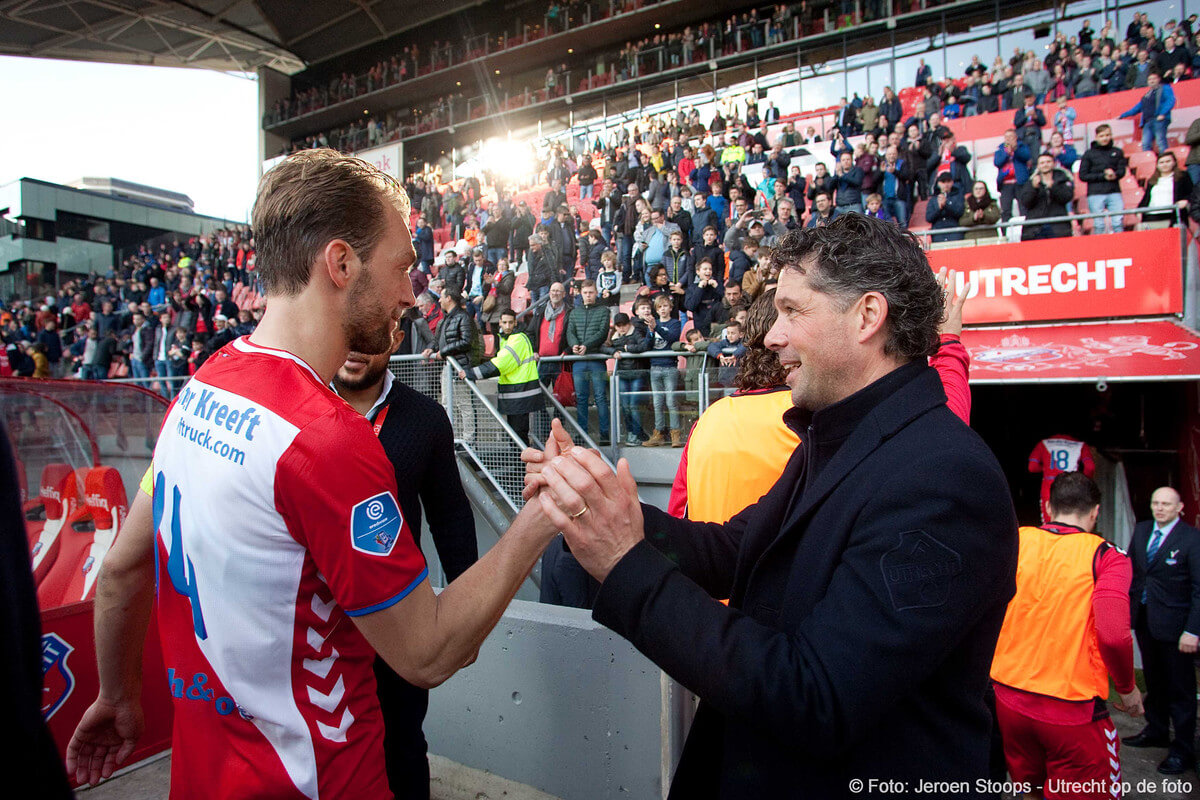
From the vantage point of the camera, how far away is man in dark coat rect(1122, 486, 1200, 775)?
4.54m

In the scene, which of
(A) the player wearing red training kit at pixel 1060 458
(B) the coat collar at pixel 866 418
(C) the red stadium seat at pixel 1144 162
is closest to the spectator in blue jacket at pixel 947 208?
(A) the player wearing red training kit at pixel 1060 458

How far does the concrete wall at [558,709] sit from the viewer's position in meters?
2.87

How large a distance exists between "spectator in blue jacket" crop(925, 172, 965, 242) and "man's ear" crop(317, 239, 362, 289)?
31.3 ft

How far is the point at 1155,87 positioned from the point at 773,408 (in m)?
13.0

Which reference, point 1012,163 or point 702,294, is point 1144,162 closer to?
point 1012,163

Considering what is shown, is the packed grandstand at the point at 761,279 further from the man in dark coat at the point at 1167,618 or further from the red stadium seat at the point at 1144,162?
the man in dark coat at the point at 1167,618

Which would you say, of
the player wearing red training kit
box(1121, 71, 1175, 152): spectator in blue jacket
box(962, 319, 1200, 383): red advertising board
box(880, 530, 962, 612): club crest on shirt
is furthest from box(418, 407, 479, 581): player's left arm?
box(1121, 71, 1175, 152): spectator in blue jacket

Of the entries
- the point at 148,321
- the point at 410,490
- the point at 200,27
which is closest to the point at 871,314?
the point at 410,490

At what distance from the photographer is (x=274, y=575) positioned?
1.30 m

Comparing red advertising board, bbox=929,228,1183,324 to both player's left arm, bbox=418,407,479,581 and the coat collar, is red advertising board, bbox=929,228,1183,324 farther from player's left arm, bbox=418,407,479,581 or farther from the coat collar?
the coat collar

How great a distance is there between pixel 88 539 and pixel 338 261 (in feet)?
11.2

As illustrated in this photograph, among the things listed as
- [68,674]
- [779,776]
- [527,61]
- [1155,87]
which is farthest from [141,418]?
[527,61]

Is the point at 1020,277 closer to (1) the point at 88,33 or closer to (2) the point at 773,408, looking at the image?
(2) the point at 773,408

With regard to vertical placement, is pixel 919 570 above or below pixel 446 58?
below
